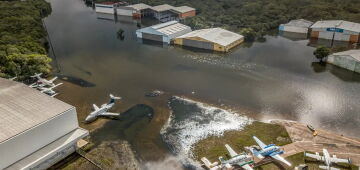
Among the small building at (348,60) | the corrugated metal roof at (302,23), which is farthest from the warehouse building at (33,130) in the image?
the corrugated metal roof at (302,23)

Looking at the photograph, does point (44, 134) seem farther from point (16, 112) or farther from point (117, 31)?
point (117, 31)

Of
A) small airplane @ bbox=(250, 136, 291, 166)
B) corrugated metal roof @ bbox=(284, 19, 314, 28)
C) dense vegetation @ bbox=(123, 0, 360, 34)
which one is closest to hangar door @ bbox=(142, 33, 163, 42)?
dense vegetation @ bbox=(123, 0, 360, 34)

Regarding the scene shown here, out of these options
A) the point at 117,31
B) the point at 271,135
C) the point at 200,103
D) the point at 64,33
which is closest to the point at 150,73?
the point at 200,103

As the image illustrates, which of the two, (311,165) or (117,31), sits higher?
(117,31)

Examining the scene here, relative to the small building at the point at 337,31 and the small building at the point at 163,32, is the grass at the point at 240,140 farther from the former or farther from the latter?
the small building at the point at 337,31

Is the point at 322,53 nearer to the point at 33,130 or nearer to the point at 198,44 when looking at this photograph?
the point at 198,44
